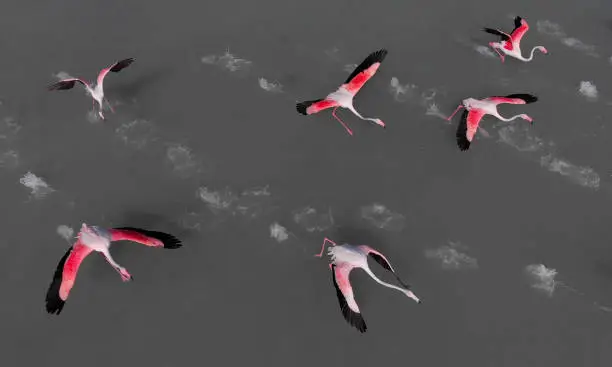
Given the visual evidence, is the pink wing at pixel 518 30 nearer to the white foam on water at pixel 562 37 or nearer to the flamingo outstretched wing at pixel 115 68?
the white foam on water at pixel 562 37

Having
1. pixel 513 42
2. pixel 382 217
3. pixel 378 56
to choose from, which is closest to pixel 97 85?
pixel 378 56

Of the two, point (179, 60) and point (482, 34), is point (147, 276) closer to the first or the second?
point (179, 60)

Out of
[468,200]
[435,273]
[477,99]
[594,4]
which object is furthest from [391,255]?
[594,4]

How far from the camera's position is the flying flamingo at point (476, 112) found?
8.12 m

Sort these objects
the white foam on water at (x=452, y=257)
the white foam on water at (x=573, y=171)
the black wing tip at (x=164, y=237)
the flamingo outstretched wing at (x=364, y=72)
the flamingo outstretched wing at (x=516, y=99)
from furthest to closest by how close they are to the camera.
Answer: the flamingo outstretched wing at (x=364, y=72) → the flamingo outstretched wing at (x=516, y=99) → the white foam on water at (x=573, y=171) → the white foam on water at (x=452, y=257) → the black wing tip at (x=164, y=237)

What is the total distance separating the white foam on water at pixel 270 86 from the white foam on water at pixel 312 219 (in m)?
2.26

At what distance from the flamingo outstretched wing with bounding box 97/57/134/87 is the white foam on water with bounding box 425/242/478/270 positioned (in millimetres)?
5397

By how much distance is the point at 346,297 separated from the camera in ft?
21.5

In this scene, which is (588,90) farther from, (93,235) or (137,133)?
(93,235)

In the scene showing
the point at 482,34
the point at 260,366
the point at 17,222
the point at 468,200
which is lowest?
the point at 260,366

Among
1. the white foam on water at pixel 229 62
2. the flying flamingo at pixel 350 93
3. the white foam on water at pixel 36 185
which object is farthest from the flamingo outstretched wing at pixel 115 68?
the flying flamingo at pixel 350 93

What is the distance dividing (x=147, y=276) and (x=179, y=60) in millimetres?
3882

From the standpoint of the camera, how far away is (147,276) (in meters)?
6.96

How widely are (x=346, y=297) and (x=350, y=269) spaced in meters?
0.38
